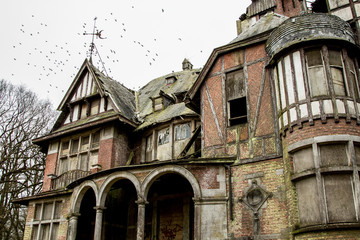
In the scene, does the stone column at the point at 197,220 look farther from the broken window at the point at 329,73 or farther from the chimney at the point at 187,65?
the chimney at the point at 187,65

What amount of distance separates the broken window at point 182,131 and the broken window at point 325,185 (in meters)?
7.55

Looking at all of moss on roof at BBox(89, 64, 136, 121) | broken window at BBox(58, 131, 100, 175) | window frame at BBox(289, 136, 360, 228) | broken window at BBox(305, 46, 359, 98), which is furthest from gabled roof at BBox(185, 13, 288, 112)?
broken window at BBox(58, 131, 100, 175)

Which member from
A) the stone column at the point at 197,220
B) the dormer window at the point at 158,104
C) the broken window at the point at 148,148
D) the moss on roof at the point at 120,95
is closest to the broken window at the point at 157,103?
the dormer window at the point at 158,104

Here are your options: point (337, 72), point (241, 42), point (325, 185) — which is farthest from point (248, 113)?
point (325, 185)

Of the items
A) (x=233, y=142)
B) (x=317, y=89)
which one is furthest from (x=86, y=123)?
(x=317, y=89)

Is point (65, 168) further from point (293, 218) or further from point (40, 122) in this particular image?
point (293, 218)

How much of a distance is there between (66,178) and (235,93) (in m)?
10.4

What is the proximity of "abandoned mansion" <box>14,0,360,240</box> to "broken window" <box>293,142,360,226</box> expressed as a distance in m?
0.03

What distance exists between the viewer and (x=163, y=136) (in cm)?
1953

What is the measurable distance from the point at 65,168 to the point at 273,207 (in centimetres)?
1292

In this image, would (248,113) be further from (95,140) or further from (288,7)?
(288,7)

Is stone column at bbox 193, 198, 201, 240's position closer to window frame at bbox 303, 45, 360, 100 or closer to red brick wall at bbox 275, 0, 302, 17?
window frame at bbox 303, 45, 360, 100

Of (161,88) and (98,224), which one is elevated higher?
(161,88)

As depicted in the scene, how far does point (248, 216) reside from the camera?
1283 cm
